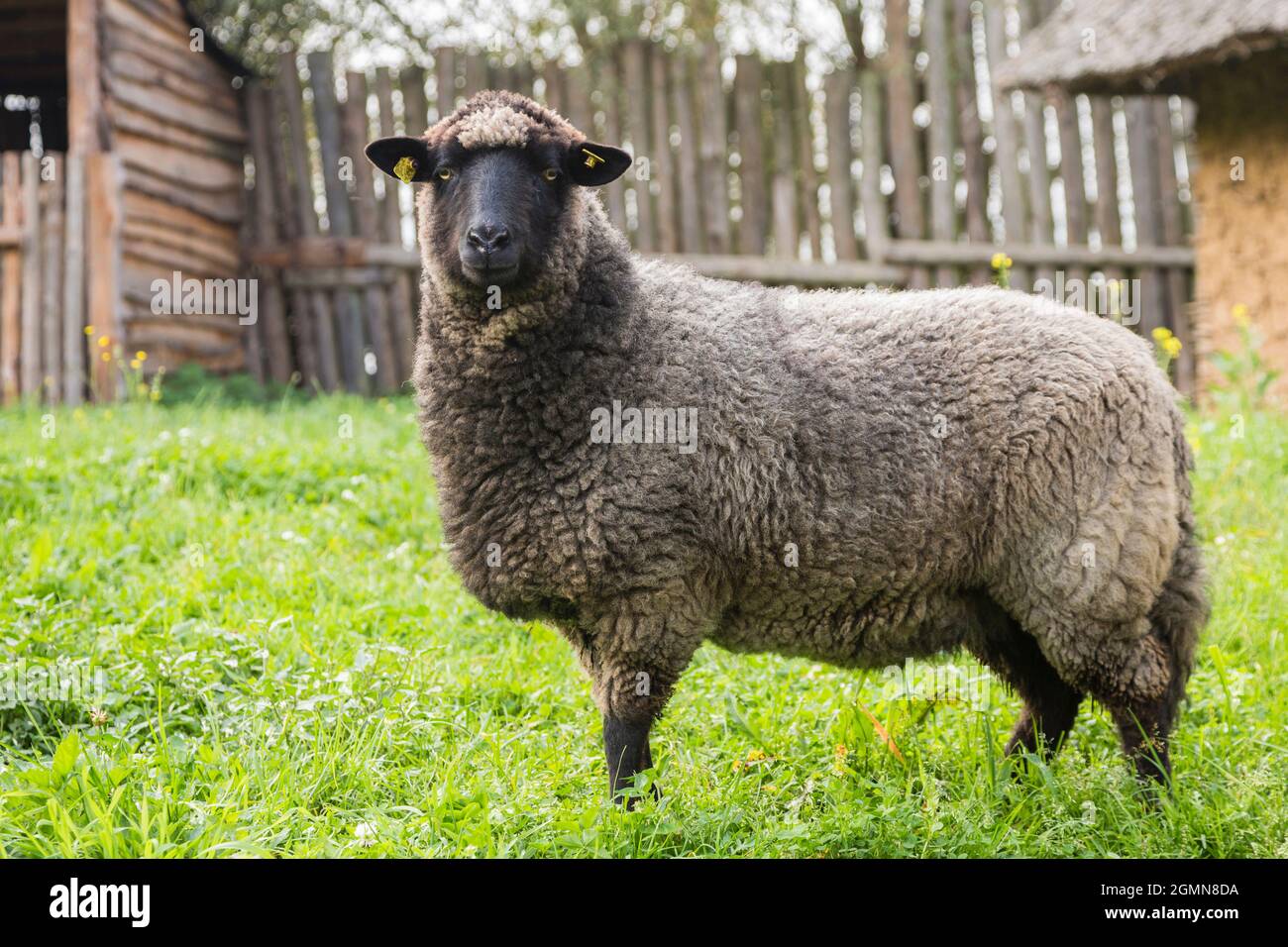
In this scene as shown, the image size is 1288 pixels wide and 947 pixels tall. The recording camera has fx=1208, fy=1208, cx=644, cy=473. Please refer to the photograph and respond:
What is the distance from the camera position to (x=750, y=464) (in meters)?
3.87

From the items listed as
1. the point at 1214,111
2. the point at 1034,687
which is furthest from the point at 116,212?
the point at 1214,111

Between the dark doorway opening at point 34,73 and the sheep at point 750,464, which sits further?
the dark doorway opening at point 34,73

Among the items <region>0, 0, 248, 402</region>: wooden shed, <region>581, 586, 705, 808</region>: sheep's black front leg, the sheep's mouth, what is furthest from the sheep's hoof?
<region>0, 0, 248, 402</region>: wooden shed

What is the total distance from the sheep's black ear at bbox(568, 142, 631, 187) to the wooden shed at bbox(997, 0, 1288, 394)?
239 inches

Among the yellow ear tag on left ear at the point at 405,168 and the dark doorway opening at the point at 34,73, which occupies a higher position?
the dark doorway opening at the point at 34,73

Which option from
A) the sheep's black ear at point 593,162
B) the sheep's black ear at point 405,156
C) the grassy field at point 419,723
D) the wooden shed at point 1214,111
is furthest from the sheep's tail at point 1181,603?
the wooden shed at point 1214,111

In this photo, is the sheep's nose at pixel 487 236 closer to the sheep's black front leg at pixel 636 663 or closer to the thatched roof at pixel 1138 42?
the sheep's black front leg at pixel 636 663

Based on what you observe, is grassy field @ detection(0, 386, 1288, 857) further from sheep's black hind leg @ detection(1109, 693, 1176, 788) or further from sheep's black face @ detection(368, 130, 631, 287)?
sheep's black face @ detection(368, 130, 631, 287)

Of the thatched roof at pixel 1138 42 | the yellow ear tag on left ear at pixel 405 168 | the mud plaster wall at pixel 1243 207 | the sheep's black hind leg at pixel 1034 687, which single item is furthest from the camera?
the mud plaster wall at pixel 1243 207

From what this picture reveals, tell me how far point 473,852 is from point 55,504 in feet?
12.5

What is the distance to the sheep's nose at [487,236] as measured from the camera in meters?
3.72

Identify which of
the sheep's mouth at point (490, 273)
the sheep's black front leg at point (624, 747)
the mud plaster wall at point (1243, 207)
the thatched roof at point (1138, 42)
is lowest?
the sheep's black front leg at point (624, 747)

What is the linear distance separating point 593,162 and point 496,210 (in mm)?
451

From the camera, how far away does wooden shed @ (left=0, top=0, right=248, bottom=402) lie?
905 cm
